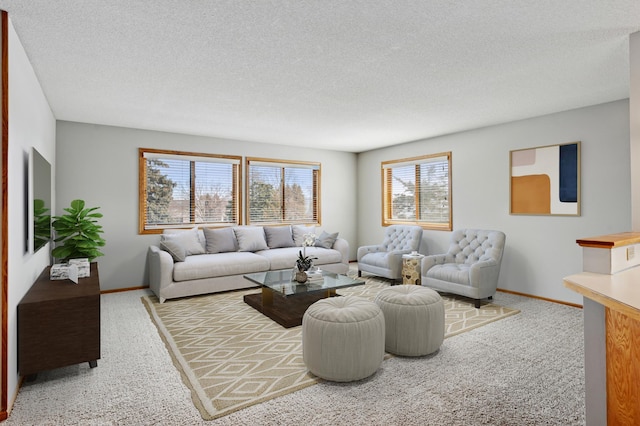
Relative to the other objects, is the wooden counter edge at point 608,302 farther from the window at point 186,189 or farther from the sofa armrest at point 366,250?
the window at point 186,189

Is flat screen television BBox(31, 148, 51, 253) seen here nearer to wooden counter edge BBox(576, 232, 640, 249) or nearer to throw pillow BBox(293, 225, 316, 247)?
throw pillow BBox(293, 225, 316, 247)

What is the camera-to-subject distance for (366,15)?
2.33 m

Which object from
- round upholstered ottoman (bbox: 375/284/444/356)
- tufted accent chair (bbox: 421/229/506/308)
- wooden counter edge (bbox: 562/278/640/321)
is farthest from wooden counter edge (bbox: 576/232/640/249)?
tufted accent chair (bbox: 421/229/506/308)

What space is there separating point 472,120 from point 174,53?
401 centimetres

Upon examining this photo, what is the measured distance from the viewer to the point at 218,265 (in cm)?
522

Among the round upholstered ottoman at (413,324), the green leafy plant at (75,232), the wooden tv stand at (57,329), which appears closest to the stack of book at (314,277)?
the round upholstered ottoman at (413,324)

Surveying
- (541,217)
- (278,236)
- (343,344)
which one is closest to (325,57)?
(343,344)

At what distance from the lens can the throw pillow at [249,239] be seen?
6.16m

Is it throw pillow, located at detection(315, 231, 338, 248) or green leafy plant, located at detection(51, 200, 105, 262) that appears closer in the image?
green leafy plant, located at detection(51, 200, 105, 262)

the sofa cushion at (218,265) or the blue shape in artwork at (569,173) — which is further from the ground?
the blue shape in artwork at (569,173)

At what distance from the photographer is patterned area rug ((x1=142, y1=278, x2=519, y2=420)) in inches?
98.9

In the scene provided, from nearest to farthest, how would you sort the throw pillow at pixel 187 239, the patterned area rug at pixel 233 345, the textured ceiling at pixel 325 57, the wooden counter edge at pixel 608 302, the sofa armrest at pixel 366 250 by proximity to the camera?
the wooden counter edge at pixel 608 302 < the textured ceiling at pixel 325 57 < the patterned area rug at pixel 233 345 < the throw pillow at pixel 187 239 < the sofa armrest at pixel 366 250

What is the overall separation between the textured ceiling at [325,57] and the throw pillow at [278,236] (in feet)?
7.39

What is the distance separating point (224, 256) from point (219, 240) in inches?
17.0
